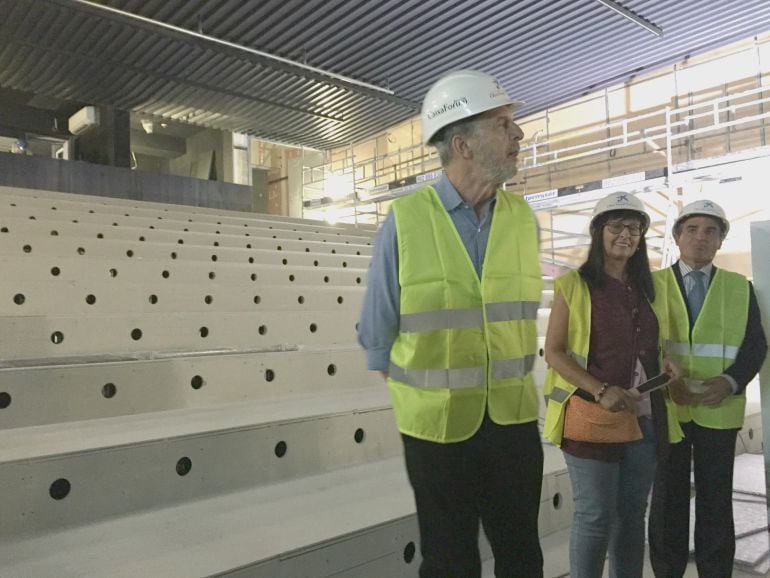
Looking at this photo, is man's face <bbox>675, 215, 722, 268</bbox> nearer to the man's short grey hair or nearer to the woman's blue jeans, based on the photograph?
the woman's blue jeans

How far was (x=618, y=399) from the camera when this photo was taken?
1.75 meters

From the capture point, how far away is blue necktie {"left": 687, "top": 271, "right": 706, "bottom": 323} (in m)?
2.20

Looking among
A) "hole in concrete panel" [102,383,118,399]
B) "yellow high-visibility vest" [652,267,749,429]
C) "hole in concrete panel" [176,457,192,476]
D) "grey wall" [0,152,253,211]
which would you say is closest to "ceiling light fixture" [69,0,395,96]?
"grey wall" [0,152,253,211]

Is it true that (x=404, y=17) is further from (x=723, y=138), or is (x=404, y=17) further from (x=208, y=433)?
(x=208, y=433)

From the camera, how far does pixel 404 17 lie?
6.98 m

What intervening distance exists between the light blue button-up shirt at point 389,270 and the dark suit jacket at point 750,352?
1.27 m

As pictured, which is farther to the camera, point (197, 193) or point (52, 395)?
point (197, 193)

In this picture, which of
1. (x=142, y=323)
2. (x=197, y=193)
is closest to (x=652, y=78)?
(x=197, y=193)

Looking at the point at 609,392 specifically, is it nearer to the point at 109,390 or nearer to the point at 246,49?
the point at 109,390

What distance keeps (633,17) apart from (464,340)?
280 inches

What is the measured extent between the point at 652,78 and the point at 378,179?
574cm

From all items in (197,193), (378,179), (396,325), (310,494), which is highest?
(378,179)

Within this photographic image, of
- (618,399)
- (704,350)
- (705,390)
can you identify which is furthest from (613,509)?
(704,350)

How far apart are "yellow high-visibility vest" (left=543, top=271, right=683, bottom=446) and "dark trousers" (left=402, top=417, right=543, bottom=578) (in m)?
0.44
